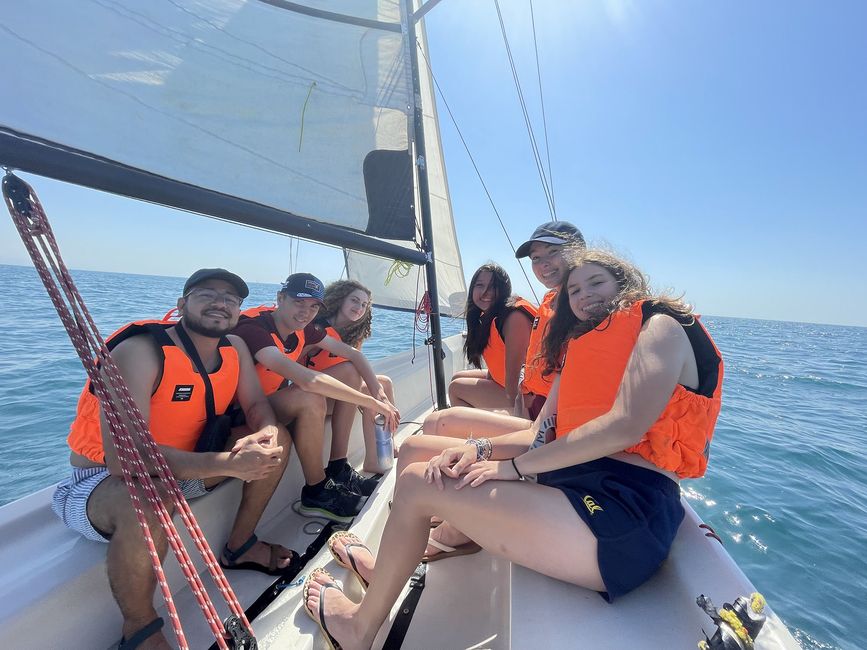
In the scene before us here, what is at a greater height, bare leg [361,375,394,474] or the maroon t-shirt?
the maroon t-shirt

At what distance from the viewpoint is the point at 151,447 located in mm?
1114

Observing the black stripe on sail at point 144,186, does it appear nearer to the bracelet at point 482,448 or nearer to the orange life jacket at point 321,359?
the orange life jacket at point 321,359

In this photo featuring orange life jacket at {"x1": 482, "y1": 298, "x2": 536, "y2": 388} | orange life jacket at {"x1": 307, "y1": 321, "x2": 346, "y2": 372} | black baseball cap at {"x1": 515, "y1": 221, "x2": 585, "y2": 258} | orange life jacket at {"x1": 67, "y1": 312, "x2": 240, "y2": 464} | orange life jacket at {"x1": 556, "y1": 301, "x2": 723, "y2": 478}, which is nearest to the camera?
orange life jacket at {"x1": 556, "y1": 301, "x2": 723, "y2": 478}

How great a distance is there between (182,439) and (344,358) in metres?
1.04

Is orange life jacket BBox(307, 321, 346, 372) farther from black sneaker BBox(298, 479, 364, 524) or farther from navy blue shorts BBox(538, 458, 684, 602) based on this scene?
navy blue shorts BBox(538, 458, 684, 602)

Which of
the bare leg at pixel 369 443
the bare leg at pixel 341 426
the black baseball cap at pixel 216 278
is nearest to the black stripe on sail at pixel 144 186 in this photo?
the black baseball cap at pixel 216 278

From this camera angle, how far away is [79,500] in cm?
126

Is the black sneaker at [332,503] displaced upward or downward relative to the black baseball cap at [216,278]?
downward

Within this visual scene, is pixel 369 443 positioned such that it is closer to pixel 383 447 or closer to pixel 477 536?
pixel 383 447

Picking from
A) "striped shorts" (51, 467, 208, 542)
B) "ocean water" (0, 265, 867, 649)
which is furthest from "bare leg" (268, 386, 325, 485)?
"ocean water" (0, 265, 867, 649)

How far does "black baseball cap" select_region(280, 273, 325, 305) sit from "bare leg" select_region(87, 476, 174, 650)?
1129 millimetres

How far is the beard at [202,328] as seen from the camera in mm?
1545

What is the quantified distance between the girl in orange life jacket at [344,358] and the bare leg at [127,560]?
1038mm

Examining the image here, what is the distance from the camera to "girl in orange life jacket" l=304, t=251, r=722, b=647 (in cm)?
105
